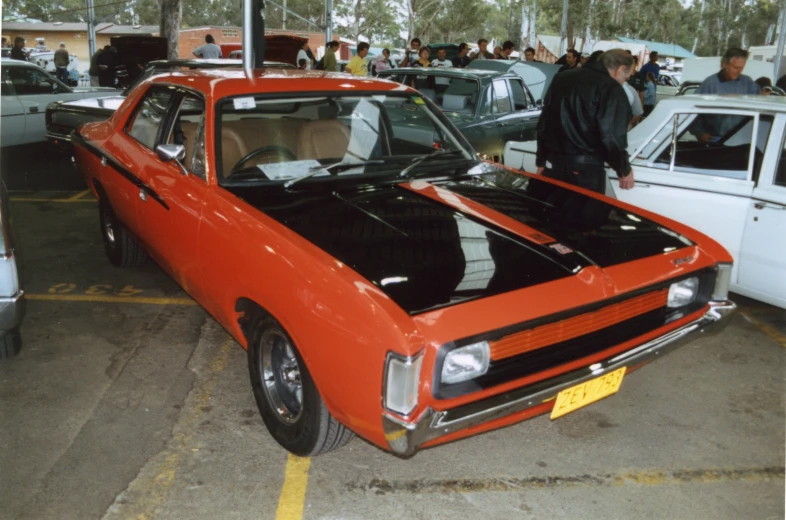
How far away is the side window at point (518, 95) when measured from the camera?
340 inches

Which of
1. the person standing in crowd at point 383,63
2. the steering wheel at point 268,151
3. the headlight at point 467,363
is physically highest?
the person standing in crowd at point 383,63

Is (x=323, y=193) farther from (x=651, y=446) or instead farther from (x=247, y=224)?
(x=651, y=446)

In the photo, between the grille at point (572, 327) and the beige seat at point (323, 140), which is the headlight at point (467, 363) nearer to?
the grille at point (572, 327)

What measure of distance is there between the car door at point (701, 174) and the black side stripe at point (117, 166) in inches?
129

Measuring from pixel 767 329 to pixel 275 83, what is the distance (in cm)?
360

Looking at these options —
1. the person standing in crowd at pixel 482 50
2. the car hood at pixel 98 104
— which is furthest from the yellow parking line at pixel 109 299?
the person standing in crowd at pixel 482 50

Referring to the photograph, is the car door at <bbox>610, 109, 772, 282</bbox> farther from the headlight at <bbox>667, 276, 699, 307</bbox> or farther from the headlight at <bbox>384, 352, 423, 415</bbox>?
the headlight at <bbox>384, 352, 423, 415</bbox>

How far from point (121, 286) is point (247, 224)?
2.55 meters

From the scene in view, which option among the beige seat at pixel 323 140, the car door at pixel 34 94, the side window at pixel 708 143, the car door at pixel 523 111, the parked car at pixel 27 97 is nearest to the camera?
the beige seat at pixel 323 140

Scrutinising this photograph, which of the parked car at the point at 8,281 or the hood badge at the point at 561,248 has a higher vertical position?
the hood badge at the point at 561,248

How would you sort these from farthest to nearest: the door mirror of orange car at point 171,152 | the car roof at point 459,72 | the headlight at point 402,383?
the car roof at point 459,72
the door mirror of orange car at point 171,152
the headlight at point 402,383

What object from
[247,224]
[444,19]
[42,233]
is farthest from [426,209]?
[444,19]

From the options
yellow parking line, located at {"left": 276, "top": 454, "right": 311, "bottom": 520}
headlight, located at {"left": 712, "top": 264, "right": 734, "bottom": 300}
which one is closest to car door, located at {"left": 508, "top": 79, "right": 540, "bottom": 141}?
headlight, located at {"left": 712, "top": 264, "right": 734, "bottom": 300}

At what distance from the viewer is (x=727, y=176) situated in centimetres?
455
